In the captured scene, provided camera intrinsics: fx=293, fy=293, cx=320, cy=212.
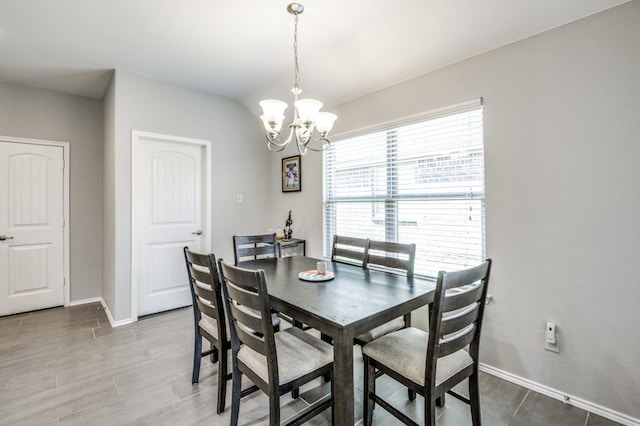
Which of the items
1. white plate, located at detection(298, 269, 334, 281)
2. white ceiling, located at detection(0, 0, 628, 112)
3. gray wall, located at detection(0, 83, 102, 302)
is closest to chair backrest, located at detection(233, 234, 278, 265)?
white plate, located at detection(298, 269, 334, 281)

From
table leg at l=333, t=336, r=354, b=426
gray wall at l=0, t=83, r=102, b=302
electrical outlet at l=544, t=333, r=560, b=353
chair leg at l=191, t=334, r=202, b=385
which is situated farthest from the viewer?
gray wall at l=0, t=83, r=102, b=302

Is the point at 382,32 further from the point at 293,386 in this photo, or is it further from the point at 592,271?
the point at 293,386

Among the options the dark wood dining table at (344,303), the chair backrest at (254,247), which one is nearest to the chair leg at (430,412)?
the dark wood dining table at (344,303)

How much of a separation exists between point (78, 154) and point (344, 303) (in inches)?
161

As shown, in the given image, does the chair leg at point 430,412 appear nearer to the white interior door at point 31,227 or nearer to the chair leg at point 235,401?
the chair leg at point 235,401

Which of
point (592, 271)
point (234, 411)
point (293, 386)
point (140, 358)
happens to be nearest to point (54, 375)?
point (140, 358)

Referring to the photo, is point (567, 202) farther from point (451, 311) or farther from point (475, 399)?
point (475, 399)

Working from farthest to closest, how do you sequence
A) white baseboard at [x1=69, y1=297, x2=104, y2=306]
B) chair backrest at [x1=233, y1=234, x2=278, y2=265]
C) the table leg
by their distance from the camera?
white baseboard at [x1=69, y1=297, x2=104, y2=306] → chair backrest at [x1=233, y1=234, x2=278, y2=265] → the table leg

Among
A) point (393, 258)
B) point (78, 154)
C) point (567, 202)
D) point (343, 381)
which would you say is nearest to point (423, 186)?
point (393, 258)

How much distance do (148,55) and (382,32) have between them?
222cm

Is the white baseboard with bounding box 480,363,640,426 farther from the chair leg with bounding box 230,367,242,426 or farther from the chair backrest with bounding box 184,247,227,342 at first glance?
the chair backrest with bounding box 184,247,227,342

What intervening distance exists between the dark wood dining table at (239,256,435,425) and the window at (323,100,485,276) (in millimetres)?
729

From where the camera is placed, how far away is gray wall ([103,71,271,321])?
10.1 ft

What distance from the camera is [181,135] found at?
352 cm
